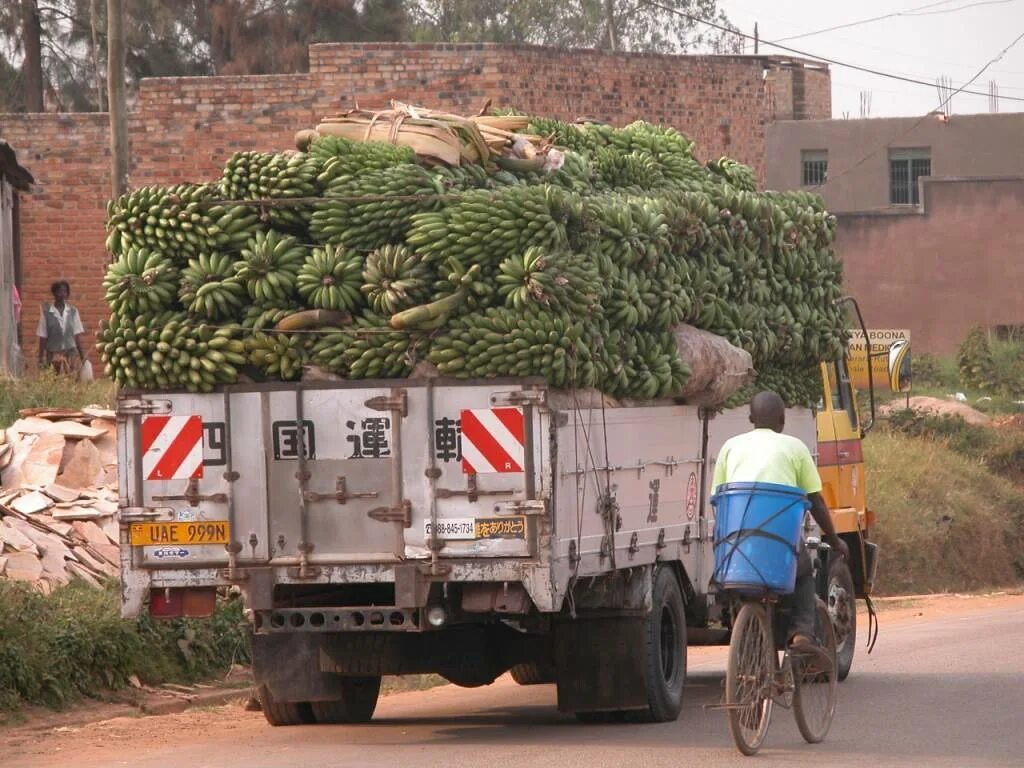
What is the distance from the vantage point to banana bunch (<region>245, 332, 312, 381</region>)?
895cm

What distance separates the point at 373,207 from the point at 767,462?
7.69 feet

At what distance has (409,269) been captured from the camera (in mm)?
8859

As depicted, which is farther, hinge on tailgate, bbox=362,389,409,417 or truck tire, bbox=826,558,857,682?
truck tire, bbox=826,558,857,682

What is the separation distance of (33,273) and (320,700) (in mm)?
17392

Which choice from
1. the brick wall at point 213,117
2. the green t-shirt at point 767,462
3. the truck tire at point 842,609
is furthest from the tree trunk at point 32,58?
the green t-shirt at point 767,462

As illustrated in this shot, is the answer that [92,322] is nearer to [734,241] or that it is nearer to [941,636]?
[941,636]

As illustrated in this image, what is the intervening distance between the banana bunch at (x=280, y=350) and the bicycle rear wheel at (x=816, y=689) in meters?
2.85

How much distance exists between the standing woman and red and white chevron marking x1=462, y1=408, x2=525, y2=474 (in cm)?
1405

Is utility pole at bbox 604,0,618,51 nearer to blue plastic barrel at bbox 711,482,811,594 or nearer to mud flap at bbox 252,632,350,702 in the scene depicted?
mud flap at bbox 252,632,350,702

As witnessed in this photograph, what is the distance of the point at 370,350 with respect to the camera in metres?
8.84

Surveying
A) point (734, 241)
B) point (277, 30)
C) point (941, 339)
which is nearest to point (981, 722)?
point (734, 241)

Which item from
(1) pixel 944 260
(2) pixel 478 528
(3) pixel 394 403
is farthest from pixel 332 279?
(1) pixel 944 260

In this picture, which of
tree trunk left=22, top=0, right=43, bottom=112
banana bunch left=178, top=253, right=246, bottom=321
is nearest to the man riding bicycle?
banana bunch left=178, top=253, right=246, bottom=321

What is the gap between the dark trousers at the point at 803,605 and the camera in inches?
341
